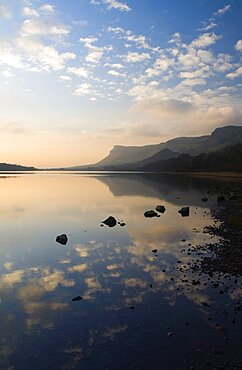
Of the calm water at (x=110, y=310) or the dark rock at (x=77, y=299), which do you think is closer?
the calm water at (x=110, y=310)

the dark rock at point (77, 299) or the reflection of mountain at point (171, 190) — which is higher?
the dark rock at point (77, 299)

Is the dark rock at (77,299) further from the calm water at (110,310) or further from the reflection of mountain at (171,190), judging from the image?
the reflection of mountain at (171,190)

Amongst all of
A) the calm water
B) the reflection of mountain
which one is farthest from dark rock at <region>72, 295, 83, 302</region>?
the reflection of mountain

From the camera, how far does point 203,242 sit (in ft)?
103

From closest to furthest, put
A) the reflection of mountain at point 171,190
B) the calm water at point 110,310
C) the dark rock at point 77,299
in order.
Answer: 1. the calm water at point 110,310
2. the dark rock at point 77,299
3. the reflection of mountain at point 171,190

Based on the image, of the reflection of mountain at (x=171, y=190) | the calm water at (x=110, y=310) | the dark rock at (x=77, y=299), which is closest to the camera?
the calm water at (x=110, y=310)

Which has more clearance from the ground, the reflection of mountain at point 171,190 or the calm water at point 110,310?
the calm water at point 110,310

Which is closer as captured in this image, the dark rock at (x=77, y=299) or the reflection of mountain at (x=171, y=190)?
the dark rock at (x=77, y=299)

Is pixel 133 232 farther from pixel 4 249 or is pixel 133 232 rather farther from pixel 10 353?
pixel 10 353

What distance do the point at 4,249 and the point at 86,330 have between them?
17.5 meters

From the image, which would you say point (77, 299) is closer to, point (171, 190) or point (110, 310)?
point (110, 310)

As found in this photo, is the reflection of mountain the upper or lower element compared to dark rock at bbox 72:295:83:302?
lower

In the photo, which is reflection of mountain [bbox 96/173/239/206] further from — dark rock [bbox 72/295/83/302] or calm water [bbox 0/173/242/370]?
dark rock [bbox 72/295/83/302]

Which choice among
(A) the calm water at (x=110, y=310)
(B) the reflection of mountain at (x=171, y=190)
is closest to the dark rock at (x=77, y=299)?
(A) the calm water at (x=110, y=310)
